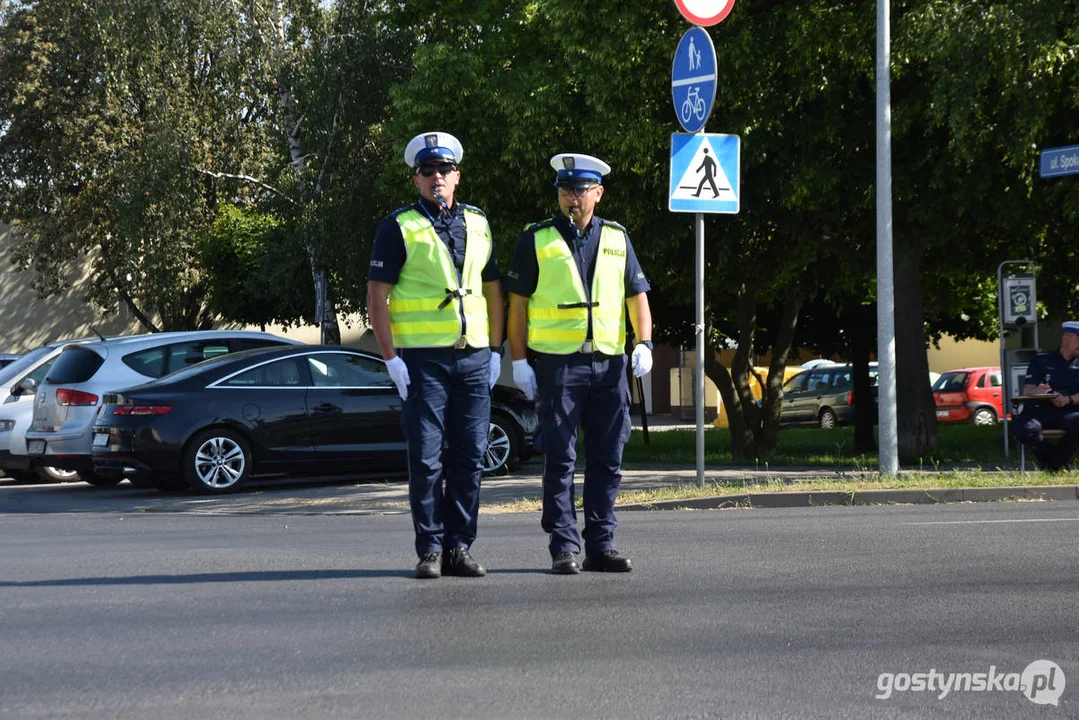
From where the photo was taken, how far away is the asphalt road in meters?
4.89

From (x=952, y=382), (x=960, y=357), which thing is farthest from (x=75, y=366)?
(x=960, y=357)

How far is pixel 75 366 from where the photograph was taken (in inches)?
655

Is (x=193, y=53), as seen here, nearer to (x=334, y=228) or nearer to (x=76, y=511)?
(x=334, y=228)

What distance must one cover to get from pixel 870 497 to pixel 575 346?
5349mm

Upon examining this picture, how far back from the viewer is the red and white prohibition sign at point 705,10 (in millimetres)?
12906

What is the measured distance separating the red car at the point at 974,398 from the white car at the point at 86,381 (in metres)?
24.7

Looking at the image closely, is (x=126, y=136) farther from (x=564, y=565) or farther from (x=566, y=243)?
(x=564, y=565)

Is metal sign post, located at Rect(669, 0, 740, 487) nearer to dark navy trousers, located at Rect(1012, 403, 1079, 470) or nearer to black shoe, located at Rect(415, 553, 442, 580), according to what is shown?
dark navy trousers, located at Rect(1012, 403, 1079, 470)

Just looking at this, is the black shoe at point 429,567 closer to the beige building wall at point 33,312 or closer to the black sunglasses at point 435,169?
the black sunglasses at point 435,169

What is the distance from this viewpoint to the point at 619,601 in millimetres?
6820

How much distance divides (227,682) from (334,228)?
27065 mm

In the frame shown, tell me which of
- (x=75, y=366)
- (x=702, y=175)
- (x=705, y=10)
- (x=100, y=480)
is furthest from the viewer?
(x=100, y=480)

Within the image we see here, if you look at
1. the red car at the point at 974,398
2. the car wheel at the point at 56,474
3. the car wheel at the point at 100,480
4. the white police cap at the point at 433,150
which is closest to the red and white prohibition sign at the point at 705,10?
the white police cap at the point at 433,150

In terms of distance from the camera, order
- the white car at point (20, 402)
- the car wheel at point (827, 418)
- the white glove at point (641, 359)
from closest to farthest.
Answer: the white glove at point (641, 359) < the white car at point (20, 402) < the car wheel at point (827, 418)
